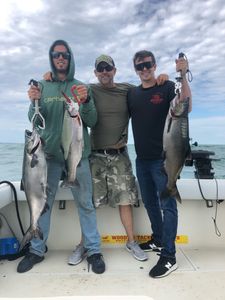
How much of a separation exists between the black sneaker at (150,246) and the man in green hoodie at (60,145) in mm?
660

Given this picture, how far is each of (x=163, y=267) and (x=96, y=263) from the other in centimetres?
72

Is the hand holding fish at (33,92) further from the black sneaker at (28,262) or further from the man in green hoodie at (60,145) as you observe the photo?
the black sneaker at (28,262)

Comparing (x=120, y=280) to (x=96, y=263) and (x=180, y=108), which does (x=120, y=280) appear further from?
(x=180, y=108)

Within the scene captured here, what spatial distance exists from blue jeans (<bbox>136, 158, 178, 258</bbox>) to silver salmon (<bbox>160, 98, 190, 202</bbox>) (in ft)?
1.21

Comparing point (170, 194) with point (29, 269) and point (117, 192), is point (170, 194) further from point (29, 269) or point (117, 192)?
point (29, 269)

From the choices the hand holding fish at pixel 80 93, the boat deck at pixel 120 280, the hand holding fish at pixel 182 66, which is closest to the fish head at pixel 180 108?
the hand holding fish at pixel 182 66

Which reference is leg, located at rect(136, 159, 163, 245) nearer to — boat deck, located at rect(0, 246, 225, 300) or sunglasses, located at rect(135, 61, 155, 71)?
boat deck, located at rect(0, 246, 225, 300)

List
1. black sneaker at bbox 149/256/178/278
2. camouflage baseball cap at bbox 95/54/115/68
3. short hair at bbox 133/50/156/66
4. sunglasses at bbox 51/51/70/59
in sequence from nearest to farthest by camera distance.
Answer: black sneaker at bbox 149/256/178/278 < sunglasses at bbox 51/51/70/59 < short hair at bbox 133/50/156/66 < camouflage baseball cap at bbox 95/54/115/68

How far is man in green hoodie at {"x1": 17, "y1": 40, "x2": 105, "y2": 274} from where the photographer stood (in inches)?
140

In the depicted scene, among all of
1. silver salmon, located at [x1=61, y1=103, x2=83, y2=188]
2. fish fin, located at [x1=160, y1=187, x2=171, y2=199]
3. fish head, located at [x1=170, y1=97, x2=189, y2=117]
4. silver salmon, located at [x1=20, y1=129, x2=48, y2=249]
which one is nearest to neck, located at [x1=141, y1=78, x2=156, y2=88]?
fish head, located at [x1=170, y1=97, x2=189, y2=117]

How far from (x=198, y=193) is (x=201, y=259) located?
76cm

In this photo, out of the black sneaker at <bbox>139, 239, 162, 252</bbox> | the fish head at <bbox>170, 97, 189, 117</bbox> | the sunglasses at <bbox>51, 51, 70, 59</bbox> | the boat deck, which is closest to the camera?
the fish head at <bbox>170, 97, 189, 117</bbox>

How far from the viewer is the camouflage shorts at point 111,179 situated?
3920mm

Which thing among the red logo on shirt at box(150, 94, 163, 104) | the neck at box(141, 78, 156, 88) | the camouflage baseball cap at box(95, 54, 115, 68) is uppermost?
the camouflage baseball cap at box(95, 54, 115, 68)
